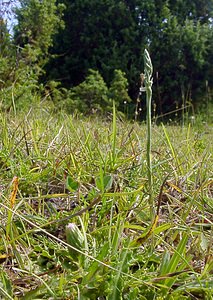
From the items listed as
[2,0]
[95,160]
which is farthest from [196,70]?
[95,160]

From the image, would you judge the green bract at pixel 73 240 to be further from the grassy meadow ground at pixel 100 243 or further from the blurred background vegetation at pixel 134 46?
the blurred background vegetation at pixel 134 46

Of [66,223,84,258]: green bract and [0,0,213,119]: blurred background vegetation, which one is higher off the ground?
[0,0,213,119]: blurred background vegetation

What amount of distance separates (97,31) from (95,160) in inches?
446

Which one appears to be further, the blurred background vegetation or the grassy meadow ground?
the blurred background vegetation

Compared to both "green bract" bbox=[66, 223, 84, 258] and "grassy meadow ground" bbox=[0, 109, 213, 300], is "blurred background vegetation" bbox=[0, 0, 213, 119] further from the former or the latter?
"green bract" bbox=[66, 223, 84, 258]

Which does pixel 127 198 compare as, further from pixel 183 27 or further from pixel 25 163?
pixel 183 27

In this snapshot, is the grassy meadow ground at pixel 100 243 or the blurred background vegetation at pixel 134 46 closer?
the grassy meadow ground at pixel 100 243

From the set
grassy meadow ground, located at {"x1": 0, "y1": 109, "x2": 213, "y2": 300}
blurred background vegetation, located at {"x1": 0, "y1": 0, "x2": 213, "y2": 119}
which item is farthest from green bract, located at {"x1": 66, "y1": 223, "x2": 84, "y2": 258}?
blurred background vegetation, located at {"x1": 0, "y1": 0, "x2": 213, "y2": 119}

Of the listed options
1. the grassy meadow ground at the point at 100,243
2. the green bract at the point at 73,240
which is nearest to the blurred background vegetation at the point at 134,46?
the grassy meadow ground at the point at 100,243

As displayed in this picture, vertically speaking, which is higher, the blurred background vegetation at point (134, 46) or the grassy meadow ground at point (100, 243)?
the blurred background vegetation at point (134, 46)

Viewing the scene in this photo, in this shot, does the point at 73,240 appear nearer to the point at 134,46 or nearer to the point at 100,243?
the point at 100,243

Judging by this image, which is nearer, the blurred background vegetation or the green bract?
the green bract

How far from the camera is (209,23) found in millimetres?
12438

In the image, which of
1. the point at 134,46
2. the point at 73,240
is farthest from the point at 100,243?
the point at 134,46
